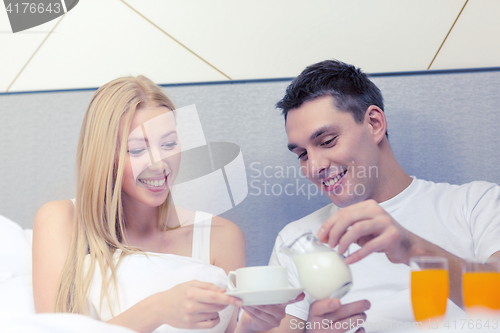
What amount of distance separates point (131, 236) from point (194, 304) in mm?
654

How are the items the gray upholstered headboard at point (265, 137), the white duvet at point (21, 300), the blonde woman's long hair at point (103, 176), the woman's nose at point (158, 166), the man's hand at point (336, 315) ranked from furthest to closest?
1. the gray upholstered headboard at point (265, 137)
2. the woman's nose at point (158, 166)
3. the blonde woman's long hair at point (103, 176)
4. the man's hand at point (336, 315)
5. the white duvet at point (21, 300)

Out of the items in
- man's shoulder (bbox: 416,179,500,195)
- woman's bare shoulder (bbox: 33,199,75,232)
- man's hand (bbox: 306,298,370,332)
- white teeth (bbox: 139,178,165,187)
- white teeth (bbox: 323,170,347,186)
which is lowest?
man's hand (bbox: 306,298,370,332)

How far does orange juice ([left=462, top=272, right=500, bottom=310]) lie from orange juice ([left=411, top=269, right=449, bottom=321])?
44mm

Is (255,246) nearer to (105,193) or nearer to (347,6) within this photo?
(105,193)

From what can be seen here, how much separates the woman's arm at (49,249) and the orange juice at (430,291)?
Answer: 84 cm

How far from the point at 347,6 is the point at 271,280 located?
1.24 metres

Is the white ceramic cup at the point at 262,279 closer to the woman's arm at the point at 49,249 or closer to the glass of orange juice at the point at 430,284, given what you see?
the glass of orange juice at the point at 430,284

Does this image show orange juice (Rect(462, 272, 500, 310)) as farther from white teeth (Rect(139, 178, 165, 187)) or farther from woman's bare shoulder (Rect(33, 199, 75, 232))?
woman's bare shoulder (Rect(33, 199, 75, 232))

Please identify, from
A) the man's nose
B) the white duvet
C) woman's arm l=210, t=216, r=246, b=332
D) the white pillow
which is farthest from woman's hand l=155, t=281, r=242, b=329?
the white pillow

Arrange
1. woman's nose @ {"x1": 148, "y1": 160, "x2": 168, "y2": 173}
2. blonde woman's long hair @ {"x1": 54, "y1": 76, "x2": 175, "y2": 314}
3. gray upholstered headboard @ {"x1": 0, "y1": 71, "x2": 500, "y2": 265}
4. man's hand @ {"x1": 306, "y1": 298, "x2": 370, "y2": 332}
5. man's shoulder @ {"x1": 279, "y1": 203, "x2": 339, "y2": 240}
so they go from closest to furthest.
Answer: man's hand @ {"x1": 306, "y1": 298, "x2": 370, "y2": 332} < blonde woman's long hair @ {"x1": 54, "y1": 76, "x2": 175, "y2": 314} < woman's nose @ {"x1": 148, "y1": 160, "x2": 168, "y2": 173} < man's shoulder @ {"x1": 279, "y1": 203, "x2": 339, "y2": 240} < gray upholstered headboard @ {"x1": 0, "y1": 71, "x2": 500, "y2": 265}

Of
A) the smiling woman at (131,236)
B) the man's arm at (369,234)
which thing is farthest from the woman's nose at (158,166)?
the man's arm at (369,234)

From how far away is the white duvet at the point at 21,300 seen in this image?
2.06 ft

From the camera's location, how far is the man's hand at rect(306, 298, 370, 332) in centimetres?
73

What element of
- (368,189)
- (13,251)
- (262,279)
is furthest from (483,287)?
(13,251)
